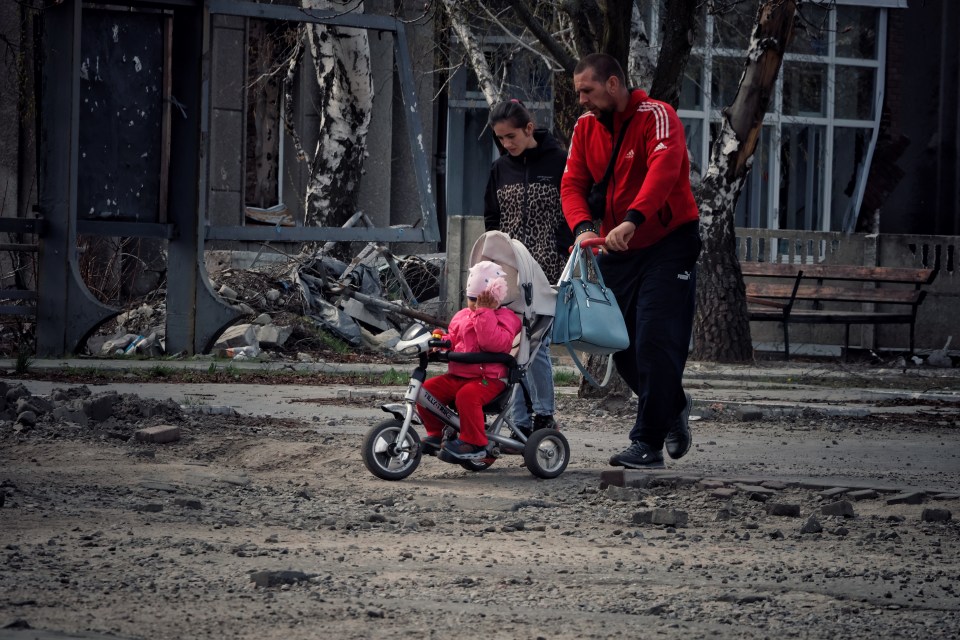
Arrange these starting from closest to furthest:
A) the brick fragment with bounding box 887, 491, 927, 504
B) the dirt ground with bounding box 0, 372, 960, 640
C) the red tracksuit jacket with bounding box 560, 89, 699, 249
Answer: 1. the dirt ground with bounding box 0, 372, 960, 640
2. the brick fragment with bounding box 887, 491, 927, 504
3. the red tracksuit jacket with bounding box 560, 89, 699, 249

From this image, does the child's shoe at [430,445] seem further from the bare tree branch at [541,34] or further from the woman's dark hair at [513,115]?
the bare tree branch at [541,34]

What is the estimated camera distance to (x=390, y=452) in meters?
6.94

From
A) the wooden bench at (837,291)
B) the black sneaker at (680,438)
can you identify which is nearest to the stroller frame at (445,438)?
the black sneaker at (680,438)

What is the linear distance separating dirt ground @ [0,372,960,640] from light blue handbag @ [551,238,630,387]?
65cm

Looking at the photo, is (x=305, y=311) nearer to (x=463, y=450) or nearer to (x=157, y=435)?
(x=157, y=435)

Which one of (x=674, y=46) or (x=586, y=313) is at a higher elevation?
(x=674, y=46)

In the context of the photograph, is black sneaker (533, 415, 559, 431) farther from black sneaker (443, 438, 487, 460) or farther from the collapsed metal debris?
the collapsed metal debris

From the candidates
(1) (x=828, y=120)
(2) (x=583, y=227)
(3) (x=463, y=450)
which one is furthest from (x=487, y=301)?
(1) (x=828, y=120)

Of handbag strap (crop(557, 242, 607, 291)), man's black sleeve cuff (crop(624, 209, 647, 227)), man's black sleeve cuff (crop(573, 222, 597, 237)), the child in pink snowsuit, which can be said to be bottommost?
the child in pink snowsuit

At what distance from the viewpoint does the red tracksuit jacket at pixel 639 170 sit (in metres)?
7.02

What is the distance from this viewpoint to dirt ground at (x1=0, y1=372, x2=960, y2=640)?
4027 mm

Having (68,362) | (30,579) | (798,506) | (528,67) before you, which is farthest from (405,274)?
(30,579)

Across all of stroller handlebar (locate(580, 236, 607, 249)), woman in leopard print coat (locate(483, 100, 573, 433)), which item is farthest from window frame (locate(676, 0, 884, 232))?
stroller handlebar (locate(580, 236, 607, 249))

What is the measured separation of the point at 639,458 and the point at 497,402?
28.9 inches
